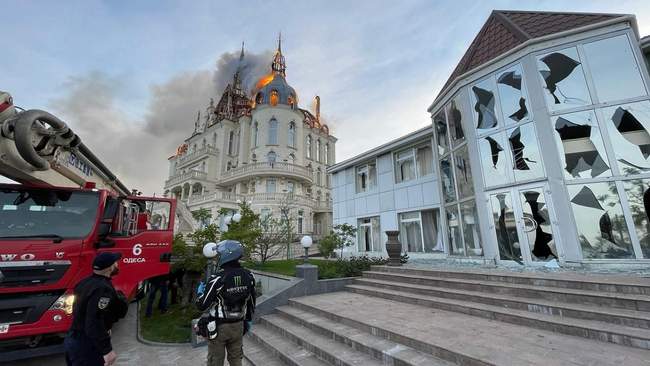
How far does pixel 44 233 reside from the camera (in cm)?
428

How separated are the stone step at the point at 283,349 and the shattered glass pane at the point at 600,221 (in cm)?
753

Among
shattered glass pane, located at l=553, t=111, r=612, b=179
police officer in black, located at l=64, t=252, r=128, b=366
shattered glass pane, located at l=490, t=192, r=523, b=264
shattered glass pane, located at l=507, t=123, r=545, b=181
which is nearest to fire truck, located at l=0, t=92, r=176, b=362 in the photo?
police officer in black, located at l=64, t=252, r=128, b=366

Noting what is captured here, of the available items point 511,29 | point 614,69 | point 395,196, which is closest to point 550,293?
point 614,69

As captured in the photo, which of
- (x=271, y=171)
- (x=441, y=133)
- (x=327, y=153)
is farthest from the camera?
(x=327, y=153)

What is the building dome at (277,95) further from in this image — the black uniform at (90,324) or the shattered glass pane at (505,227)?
the black uniform at (90,324)

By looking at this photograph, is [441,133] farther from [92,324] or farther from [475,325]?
[92,324]

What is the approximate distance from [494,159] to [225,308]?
9083mm

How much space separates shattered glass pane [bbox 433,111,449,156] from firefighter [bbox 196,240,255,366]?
9878 mm

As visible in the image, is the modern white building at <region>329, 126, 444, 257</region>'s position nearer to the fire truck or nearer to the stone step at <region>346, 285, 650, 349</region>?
the stone step at <region>346, 285, 650, 349</region>

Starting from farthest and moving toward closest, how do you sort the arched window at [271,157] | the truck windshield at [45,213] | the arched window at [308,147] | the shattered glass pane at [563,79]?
the arched window at [308,147], the arched window at [271,157], the shattered glass pane at [563,79], the truck windshield at [45,213]

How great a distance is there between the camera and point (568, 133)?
7293mm

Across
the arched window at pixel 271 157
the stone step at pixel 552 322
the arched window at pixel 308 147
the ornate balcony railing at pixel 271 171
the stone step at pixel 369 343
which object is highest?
the arched window at pixel 308 147

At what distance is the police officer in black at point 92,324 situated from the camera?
2.47 m

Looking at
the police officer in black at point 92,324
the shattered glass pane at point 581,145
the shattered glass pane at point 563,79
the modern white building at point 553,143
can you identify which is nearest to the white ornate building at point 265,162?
the modern white building at point 553,143
